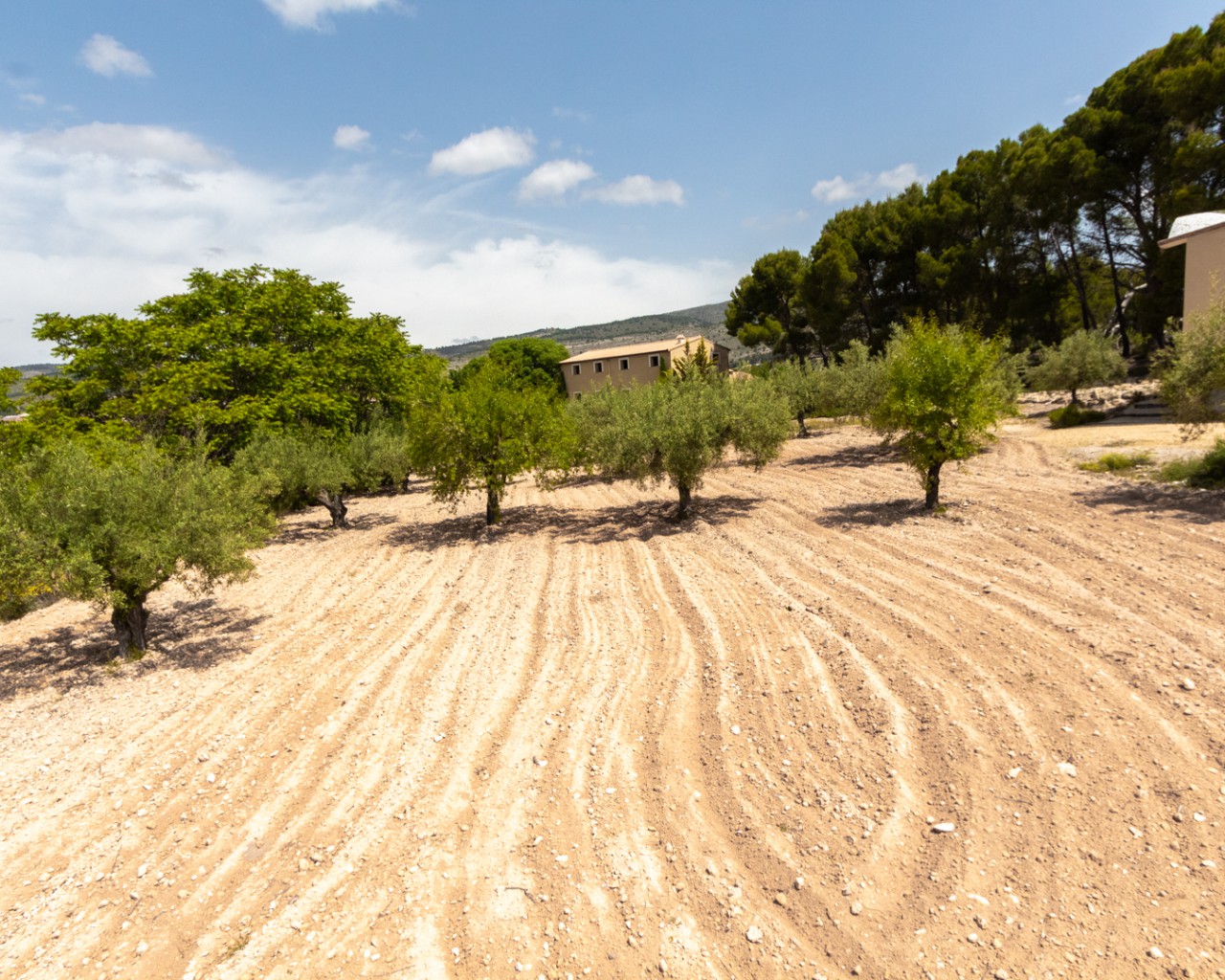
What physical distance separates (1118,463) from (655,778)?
2008cm

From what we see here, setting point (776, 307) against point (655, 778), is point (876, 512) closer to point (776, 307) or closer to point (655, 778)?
point (655, 778)

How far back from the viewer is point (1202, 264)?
24.2 meters

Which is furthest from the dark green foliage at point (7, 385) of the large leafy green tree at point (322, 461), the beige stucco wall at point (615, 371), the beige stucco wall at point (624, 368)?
the beige stucco wall at point (615, 371)

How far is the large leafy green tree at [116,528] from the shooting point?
835 centimetres

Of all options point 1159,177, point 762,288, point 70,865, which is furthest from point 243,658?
point 762,288

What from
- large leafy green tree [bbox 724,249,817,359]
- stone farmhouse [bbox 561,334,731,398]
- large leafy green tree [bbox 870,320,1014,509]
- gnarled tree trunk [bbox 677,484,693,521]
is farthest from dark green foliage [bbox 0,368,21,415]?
stone farmhouse [bbox 561,334,731,398]

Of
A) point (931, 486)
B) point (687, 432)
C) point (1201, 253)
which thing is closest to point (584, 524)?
point (687, 432)

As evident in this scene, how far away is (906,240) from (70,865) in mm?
51042

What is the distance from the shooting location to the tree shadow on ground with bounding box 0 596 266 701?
31.5ft

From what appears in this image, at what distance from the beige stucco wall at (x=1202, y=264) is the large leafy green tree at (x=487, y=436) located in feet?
82.8

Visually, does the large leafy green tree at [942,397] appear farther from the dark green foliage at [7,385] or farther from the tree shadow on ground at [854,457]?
the dark green foliage at [7,385]

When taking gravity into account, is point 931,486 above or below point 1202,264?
below

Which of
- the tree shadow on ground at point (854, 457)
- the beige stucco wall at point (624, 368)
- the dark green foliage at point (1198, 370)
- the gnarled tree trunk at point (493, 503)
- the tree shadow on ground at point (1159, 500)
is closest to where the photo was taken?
the tree shadow on ground at point (1159, 500)

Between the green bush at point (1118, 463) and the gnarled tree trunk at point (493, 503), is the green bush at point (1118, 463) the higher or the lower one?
the lower one
